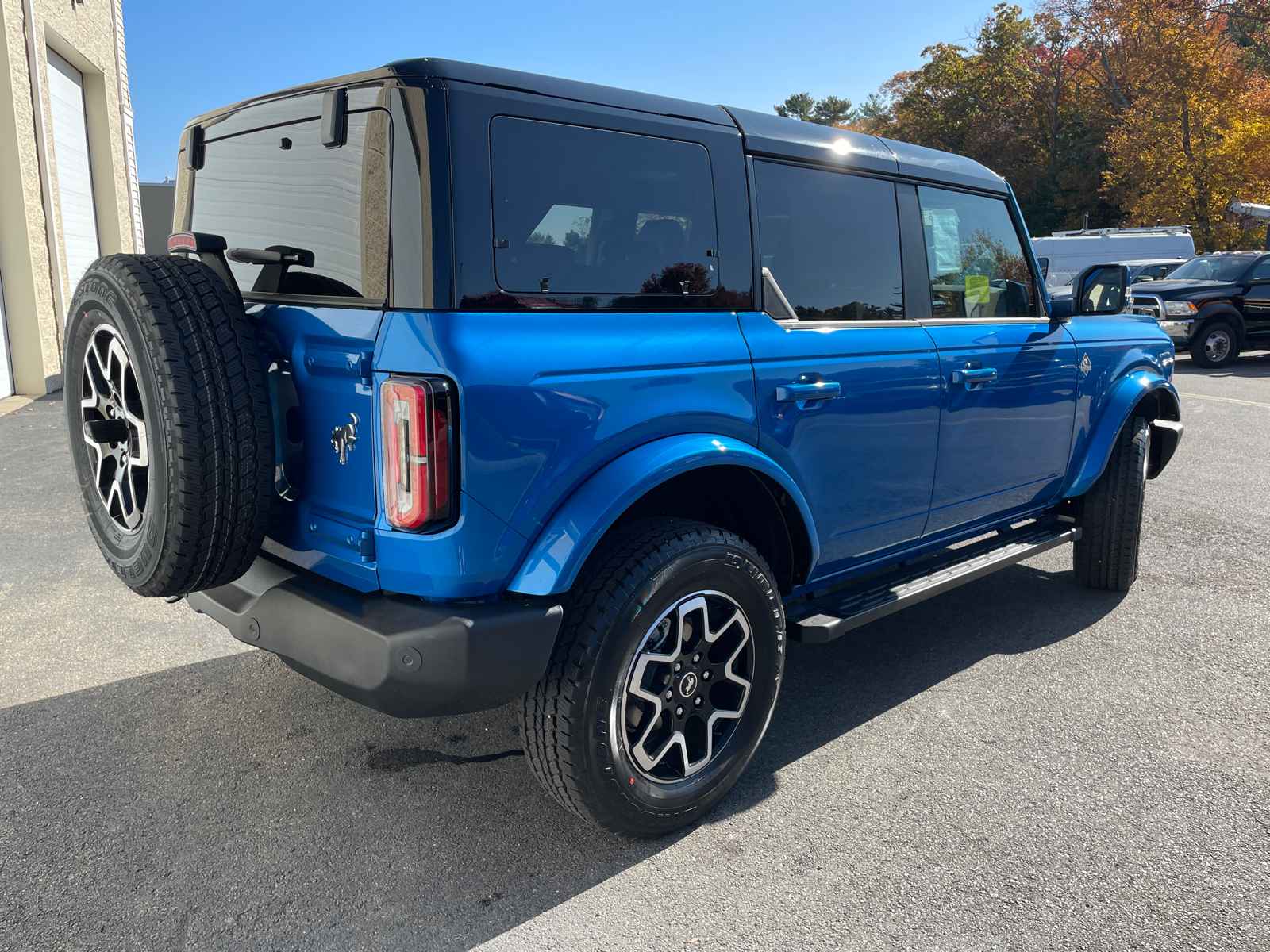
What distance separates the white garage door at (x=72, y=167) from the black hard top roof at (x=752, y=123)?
1093 cm

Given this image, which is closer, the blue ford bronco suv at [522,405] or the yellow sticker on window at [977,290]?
the blue ford bronco suv at [522,405]

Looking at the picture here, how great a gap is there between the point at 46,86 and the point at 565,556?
12.2 metres

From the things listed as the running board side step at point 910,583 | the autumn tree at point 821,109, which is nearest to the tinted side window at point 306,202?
the running board side step at point 910,583

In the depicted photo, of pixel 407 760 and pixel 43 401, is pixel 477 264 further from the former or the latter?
pixel 43 401

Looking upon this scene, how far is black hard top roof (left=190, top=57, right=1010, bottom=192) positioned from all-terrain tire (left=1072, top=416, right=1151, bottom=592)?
1.48m

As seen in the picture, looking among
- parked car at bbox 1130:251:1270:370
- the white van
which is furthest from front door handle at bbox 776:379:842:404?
the white van

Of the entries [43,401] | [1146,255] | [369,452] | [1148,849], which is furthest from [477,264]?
[1146,255]

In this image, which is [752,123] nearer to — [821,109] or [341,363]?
[341,363]

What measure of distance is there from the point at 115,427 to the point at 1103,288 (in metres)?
4.04

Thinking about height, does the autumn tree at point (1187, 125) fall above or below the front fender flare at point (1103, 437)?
above

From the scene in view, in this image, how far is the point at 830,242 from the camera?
10.5 feet

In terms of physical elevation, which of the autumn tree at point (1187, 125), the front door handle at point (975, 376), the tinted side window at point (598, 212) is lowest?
the front door handle at point (975, 376)

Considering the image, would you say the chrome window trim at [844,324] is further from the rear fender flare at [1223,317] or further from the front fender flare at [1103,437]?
the rear fender flare at [1223,317]

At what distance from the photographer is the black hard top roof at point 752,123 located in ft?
7.47
